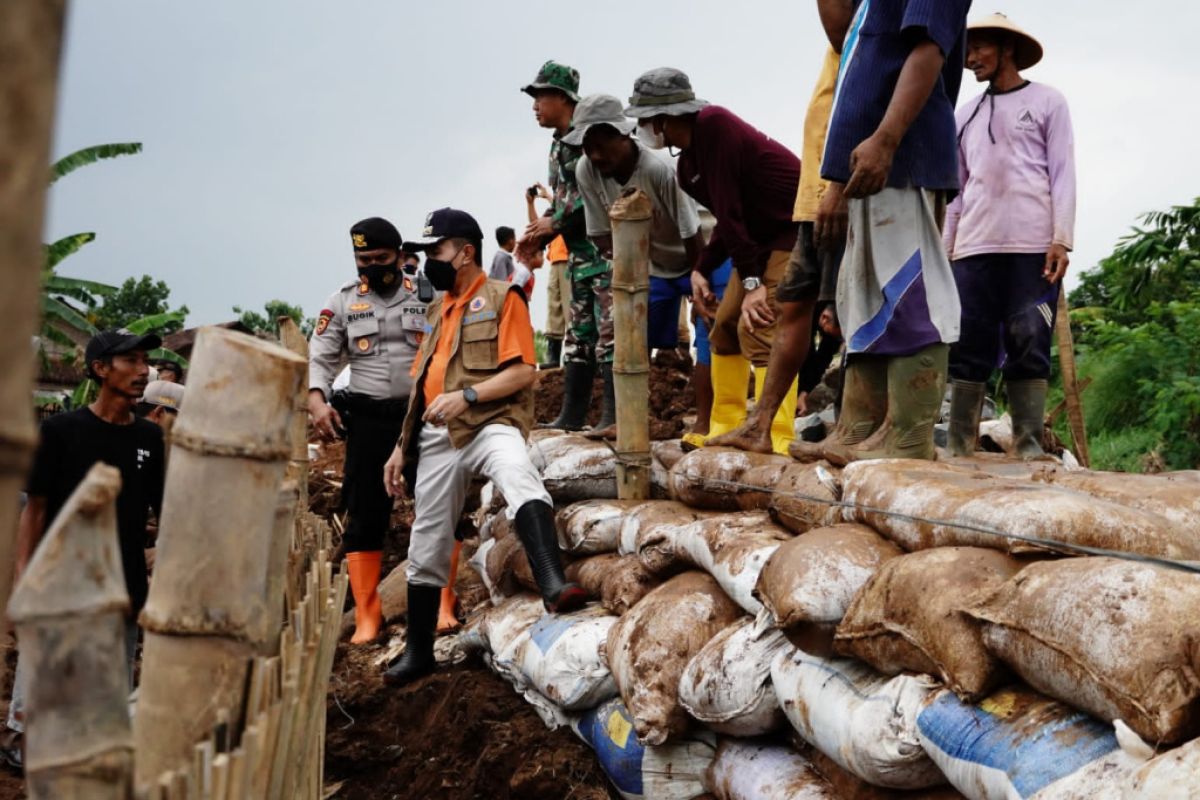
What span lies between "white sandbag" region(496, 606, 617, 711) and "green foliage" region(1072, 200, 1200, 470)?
3.65 meters

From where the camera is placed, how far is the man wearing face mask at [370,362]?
592 centimetres

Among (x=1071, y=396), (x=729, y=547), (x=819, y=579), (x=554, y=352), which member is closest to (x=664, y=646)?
(x=729, y=547)

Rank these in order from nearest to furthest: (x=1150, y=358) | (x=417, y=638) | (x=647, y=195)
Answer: (x=417, y=638), (x=647, y=195), (x=1150, y=358)

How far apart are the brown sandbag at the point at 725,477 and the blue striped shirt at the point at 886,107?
95 cm

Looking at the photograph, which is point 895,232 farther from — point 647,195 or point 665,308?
point 665,308

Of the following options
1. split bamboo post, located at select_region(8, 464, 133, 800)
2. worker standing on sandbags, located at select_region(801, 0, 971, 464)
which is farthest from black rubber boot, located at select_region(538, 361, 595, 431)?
split bamboo post, located at select_region(8, 464, 133, 800)

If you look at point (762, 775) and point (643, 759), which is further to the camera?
point (643, 759)

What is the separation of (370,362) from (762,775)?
3386mm

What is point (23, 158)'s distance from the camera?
667 millimetres

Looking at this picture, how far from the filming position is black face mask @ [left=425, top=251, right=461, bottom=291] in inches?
203

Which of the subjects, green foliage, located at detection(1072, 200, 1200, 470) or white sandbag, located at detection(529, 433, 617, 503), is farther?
green foliage, located at detection(1072, 200, 1200, 470)

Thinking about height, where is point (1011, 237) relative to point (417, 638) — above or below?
above

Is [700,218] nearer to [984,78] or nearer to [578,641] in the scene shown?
[984,78]

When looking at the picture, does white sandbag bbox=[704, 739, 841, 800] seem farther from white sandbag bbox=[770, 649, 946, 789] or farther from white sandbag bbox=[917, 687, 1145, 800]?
white sandbag bbox=[917, 687, 1145, 800]
